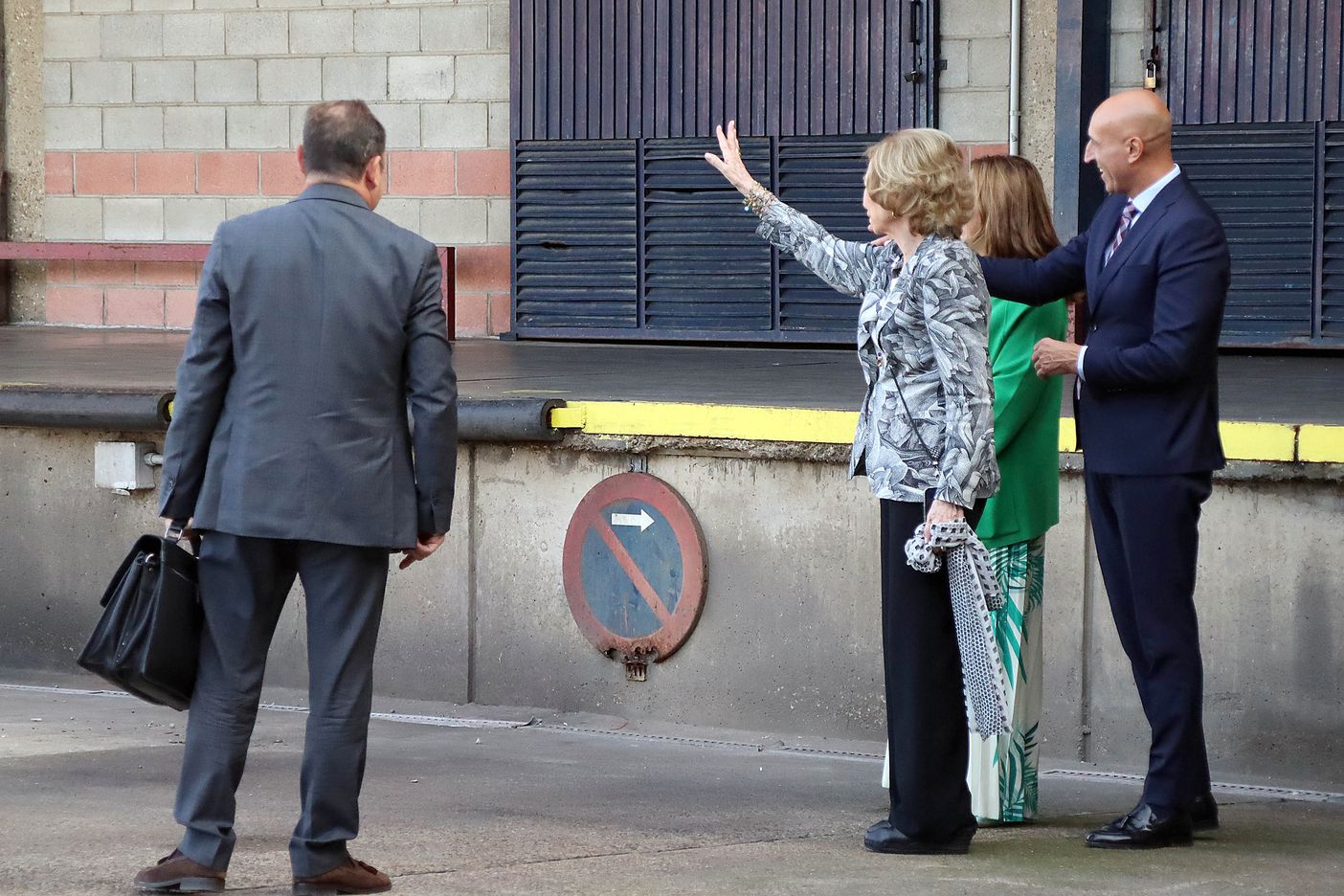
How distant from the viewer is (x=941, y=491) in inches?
152

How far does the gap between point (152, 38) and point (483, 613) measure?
257 inches

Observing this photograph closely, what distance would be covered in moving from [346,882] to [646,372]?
4689 mm

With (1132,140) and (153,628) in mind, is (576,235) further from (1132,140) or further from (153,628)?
(153,628)

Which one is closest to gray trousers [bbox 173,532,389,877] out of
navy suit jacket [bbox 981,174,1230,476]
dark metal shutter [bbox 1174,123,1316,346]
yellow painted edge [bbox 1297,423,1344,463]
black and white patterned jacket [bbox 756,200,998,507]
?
black and white patterned jacket [bbox 756,200,998,507]

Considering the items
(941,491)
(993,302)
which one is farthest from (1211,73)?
(941,491)

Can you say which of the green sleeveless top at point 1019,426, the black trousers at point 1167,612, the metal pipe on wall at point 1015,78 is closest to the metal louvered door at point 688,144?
the metal pipe on wall at point 1015,78

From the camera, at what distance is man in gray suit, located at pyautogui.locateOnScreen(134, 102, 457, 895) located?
11.8 feet

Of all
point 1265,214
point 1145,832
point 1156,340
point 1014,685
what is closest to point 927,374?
point 1156,340

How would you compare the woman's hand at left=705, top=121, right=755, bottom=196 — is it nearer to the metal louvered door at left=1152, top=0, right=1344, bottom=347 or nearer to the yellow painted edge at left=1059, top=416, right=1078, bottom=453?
the yellow painted edge at left=1059, top=416, right=1078, bottom=453

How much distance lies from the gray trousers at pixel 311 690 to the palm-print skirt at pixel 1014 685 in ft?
5.04

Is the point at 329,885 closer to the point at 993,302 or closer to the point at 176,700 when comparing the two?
the point at 176,700

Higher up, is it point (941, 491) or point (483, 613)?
point (941, 491)

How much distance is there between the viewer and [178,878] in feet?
12.0

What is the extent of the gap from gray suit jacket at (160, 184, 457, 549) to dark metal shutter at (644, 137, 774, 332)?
266 inches
